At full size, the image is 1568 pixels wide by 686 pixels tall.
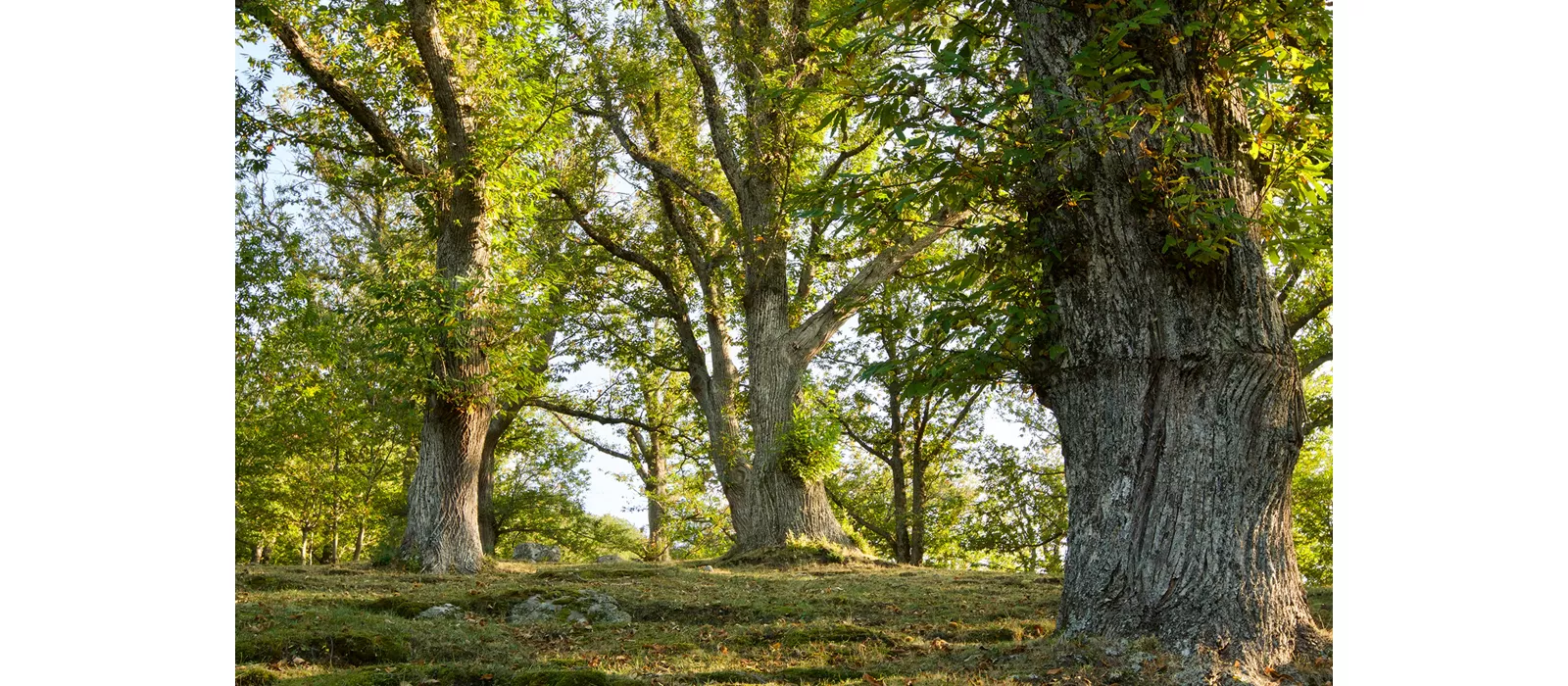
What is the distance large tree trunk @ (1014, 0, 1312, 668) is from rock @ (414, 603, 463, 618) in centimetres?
414

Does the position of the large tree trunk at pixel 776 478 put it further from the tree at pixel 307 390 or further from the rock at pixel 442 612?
the rock at pixel 442 612

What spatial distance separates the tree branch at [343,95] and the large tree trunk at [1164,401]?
6986 mm

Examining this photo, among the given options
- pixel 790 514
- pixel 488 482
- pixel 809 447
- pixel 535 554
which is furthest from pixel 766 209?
pixel 488 482

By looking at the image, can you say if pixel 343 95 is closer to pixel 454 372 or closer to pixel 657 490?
pixel 454 372

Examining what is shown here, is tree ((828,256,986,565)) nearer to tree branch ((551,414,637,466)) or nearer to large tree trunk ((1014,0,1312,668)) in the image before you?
tree branch ((551,414,637,466))

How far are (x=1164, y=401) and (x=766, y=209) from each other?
851 cm

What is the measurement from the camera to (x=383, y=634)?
5.60m

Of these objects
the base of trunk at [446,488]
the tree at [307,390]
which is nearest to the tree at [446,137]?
the base of trunk at [446,488]

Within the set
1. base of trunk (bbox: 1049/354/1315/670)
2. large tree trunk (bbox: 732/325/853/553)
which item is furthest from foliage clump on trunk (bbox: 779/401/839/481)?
base of trunk (bbox: 1049/354/1315/670)

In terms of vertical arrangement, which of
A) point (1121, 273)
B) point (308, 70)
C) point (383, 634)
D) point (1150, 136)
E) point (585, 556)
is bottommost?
point (585, 556)

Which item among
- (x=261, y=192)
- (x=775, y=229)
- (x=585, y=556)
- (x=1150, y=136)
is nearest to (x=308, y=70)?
(x=261, y=192)

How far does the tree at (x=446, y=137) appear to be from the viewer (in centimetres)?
953
